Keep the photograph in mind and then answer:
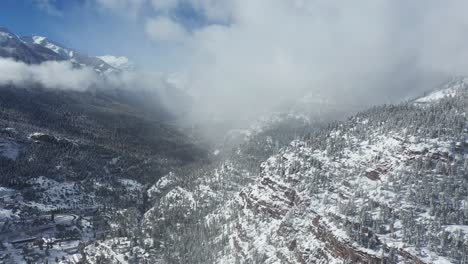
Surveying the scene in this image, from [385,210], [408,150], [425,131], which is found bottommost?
[385,210]

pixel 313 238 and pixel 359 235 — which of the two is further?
pixel 313 238

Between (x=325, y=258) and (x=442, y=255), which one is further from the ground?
(x=442, y=255)

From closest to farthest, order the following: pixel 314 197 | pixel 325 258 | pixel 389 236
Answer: pixel 389 236, pixel 325 258, pixel 314 197

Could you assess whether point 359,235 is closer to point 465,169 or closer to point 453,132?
point 465,169

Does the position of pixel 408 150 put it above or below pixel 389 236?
above

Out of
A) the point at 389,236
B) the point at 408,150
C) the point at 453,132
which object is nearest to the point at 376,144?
the point at 408,150

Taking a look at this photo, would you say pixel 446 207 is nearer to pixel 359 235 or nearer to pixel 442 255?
pixel 442 255

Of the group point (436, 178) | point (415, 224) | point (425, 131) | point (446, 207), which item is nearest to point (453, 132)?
point (425, 131)

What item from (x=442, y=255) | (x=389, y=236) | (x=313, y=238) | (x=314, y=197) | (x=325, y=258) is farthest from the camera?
(x=314, y=197)

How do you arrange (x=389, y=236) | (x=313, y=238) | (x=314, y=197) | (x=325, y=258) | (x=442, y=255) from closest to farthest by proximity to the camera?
(x=442, y=255)
(x=389, y=236)
(x=325, y=258)
(x=313, y=238)
(x=314, y=197)

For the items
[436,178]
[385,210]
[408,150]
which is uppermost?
[408,150]
